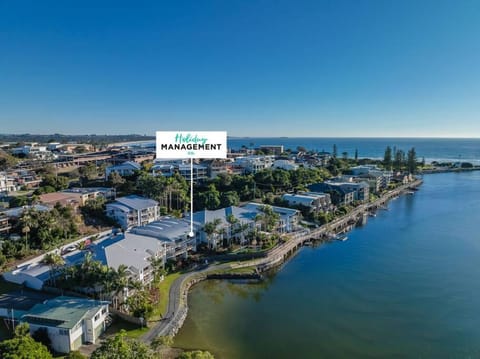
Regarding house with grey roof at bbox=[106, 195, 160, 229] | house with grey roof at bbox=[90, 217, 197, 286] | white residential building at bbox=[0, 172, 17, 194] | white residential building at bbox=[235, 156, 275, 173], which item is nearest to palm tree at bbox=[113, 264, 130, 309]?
house with grey roof at bbox=[90, 217, 197, 286]

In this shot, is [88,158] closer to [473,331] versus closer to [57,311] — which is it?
[57,311]

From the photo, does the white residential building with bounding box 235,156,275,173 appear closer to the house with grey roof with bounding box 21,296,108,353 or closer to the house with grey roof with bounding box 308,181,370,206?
the house with grey roof with bounding box 308,181,370,206

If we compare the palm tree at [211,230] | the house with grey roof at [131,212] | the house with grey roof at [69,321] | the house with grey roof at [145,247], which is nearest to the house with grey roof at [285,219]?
the palm tree at [211,230]

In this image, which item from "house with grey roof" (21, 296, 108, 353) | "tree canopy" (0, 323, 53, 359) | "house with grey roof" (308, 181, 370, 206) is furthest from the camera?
"house with grey roof" (308, 181, 370, 206)

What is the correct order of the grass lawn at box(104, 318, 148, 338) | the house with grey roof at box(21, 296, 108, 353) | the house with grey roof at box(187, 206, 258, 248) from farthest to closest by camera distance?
1. the house with grey roof at box(187, 206, 258, 248)
2. the grass lawn at box(104, 318, 148, 338)
3. the house with grey roof at box(21, 296, 108, 353)

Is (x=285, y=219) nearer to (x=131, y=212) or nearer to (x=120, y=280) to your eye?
(x=131, y=212)

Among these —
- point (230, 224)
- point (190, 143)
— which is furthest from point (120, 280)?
point (230, 224)

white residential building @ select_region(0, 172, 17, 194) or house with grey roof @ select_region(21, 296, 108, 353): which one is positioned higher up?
white residential building @ select_region(0, 172, 17, 194)
